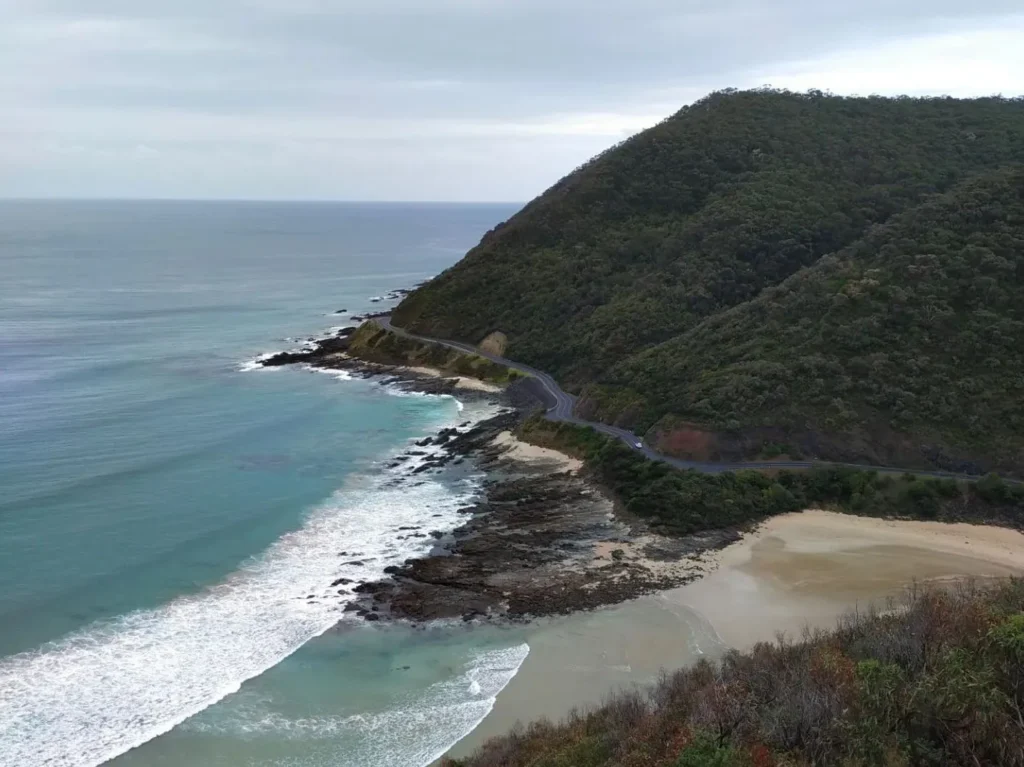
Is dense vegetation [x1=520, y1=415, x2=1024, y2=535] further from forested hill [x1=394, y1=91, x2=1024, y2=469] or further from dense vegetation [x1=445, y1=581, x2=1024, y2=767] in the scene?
dense vegetation [x1=445, y1=581, x2=1024, y2=767]

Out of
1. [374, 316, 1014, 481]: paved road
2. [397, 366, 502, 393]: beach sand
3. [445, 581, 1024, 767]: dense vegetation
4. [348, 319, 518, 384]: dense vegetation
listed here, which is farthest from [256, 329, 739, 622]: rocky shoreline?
[348, 319, 518, 384]: dense vegetation

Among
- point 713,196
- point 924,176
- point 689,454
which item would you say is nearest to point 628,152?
point 713,196

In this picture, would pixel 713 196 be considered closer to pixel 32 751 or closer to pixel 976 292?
pixel 976 292

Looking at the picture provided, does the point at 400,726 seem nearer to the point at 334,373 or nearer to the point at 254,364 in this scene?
the point at 334,373

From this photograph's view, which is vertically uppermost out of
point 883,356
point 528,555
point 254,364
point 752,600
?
point 883,356

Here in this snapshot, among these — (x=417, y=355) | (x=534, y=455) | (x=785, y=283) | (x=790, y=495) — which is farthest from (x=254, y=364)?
(x=790, y=495)

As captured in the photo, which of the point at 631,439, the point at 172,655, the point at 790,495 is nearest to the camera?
the point at 172,655
